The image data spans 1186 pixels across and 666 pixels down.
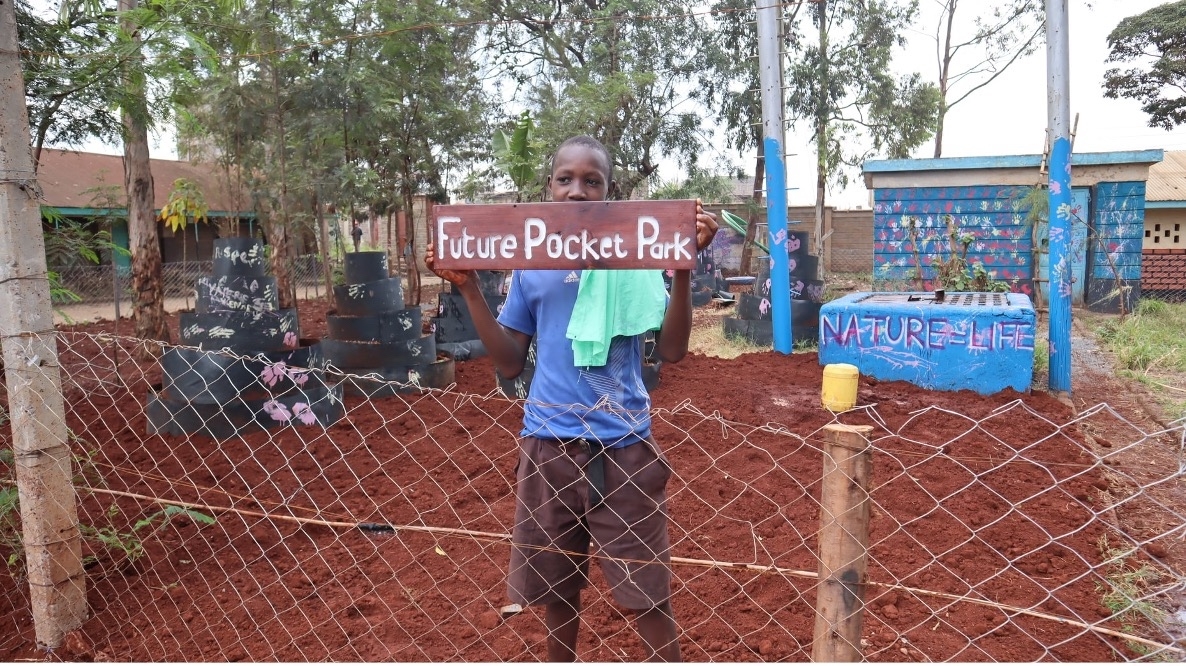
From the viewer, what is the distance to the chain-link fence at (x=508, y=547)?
2.71m

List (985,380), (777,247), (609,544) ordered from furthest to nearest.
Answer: (777,247)
(985,380)
(609,544)

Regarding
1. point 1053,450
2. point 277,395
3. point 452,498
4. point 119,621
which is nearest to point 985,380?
point 1053,450

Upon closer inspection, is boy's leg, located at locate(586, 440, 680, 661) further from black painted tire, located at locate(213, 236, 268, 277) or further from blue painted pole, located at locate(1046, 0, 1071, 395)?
blue painted pole, located at locate(1046, 0, 1071, 395)

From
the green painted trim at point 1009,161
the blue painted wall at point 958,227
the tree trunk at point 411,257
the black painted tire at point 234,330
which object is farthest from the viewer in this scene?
the blue painted wall at point 958,227

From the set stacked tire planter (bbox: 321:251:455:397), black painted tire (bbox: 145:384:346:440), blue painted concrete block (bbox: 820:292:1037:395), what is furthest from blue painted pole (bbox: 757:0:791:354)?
black painted tire (bbox: 145:384:346:440)

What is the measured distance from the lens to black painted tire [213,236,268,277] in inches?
212

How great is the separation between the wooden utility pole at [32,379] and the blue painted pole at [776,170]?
6.70 m

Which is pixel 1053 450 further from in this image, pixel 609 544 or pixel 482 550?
pixel 609 544

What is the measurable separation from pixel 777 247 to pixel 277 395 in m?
5.28

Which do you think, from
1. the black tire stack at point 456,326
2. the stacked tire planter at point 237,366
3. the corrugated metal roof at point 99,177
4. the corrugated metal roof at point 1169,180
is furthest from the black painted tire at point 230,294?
the corrugated metal roof at point 1169,180

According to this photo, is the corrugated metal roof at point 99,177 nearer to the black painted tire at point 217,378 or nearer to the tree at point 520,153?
the tree at point 520,153

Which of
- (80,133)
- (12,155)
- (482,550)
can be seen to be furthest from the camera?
(80,133)

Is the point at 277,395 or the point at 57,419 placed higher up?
the point at 57,419

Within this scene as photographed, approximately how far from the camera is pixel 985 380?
21.9ft
